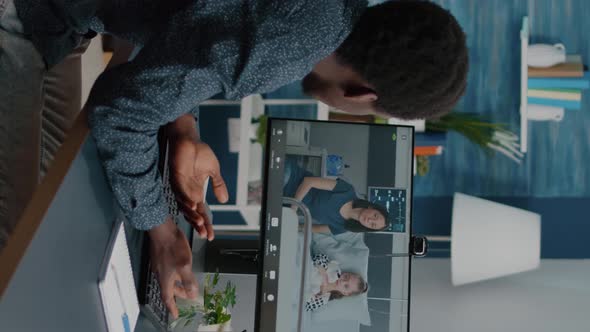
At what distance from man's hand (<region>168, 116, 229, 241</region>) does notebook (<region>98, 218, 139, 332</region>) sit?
191 millimetres

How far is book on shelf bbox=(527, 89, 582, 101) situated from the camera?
10.4 ft

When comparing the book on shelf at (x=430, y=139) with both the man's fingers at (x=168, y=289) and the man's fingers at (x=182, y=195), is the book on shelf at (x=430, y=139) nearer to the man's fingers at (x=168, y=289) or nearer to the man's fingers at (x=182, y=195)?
the man's fingers at (x=182, y=195)

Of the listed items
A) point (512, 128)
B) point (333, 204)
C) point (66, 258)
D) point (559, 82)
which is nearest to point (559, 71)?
point (559, 82)

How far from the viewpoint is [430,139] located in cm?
309

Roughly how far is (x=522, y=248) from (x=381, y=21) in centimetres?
206

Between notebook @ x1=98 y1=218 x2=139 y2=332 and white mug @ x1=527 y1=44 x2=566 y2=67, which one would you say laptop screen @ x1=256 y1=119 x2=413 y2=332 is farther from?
white mug @ x1=527 y1=44 x2=566 y2=67

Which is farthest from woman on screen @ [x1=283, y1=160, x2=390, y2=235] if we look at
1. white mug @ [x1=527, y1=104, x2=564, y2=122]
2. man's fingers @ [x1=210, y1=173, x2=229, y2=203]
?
white mug @ [x1=527, y1=104, x2=564, y2=122]

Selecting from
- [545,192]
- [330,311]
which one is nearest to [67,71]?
[330,311]

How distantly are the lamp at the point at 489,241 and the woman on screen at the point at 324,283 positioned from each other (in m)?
1.30

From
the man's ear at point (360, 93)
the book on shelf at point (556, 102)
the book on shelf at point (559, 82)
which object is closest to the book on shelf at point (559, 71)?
the book on shelf at point (559, 82)

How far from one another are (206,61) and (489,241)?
2.10 meters

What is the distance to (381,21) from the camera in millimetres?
951

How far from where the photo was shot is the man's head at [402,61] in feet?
3.08

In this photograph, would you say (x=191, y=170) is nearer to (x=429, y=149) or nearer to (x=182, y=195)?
(x=182, y=195)
